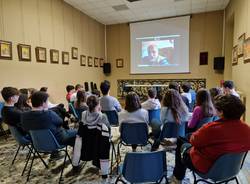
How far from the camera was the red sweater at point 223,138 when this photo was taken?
5.08ft

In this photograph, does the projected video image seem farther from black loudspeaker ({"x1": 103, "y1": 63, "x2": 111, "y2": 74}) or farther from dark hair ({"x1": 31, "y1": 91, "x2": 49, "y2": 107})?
dark hair ({"x1": 31, "y1": 91, "x2": 49, "y2": 107})

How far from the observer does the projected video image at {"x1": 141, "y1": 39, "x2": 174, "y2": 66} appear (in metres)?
8.00

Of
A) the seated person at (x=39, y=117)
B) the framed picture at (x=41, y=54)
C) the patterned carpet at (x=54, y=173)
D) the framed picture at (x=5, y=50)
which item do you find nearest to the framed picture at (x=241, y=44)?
the patterned carpet at (x=54, y=173)

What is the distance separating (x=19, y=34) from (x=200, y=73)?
621 centimetres

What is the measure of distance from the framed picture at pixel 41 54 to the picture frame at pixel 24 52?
0.27 metres

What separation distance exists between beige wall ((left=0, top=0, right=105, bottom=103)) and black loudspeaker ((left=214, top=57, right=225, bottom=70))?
4.66 m

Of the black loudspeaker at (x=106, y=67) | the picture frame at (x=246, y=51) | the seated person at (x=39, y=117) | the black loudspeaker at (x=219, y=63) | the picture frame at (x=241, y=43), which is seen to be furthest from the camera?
the black loudspeaker at (x=106, y=67)

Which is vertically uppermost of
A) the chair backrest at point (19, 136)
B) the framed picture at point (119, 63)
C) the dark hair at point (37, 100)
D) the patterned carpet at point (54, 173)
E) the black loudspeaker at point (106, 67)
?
the framed picture at point (119, 63)

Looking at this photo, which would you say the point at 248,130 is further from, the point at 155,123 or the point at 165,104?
the point at 155,123

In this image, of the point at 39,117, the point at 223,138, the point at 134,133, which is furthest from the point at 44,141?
the point at 223,138

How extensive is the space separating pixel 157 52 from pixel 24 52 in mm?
4994

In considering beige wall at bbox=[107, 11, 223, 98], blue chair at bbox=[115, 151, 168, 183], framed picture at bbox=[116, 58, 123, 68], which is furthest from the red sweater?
framed picture at bbox=[116, 58, 123, 68]

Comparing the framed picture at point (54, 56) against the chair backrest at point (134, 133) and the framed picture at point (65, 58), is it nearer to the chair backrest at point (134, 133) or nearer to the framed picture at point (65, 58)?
the framed picture at point (65, 58)

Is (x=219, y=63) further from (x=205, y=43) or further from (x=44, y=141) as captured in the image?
(x=44, y=141)
